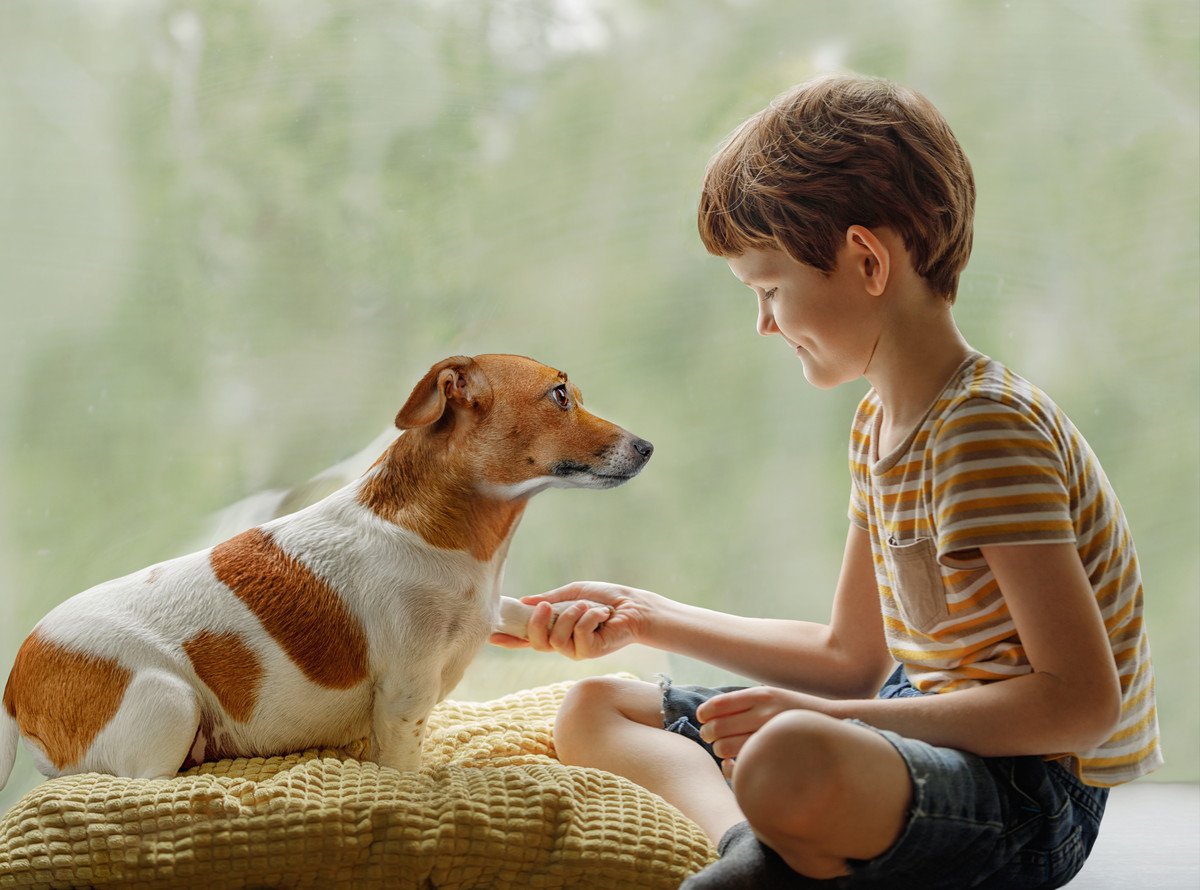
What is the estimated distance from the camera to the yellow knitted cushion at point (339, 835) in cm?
96

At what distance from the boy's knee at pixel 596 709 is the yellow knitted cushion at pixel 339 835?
8.8 inches

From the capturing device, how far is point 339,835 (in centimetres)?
97

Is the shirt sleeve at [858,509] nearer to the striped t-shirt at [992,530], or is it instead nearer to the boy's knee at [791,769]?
the striped t-shirt at [992,530]

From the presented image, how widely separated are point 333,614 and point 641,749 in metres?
0.36

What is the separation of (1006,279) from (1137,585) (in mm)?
751

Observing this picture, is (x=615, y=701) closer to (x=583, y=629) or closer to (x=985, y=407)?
(x=583, y=629)

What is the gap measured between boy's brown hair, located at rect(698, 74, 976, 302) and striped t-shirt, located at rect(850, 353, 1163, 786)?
0.14 meters

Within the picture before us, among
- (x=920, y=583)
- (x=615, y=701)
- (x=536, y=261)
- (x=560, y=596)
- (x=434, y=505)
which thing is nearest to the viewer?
(x=920, y=583)

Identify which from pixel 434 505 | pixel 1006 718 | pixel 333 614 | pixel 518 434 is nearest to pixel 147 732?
pixel 333 614

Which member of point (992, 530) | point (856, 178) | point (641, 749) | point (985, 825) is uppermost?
point (856, 178)

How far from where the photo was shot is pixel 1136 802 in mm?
1561

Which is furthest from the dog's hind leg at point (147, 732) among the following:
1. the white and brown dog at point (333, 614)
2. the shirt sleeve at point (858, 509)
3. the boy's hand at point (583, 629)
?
the shirt sleeve at point (858, 509)

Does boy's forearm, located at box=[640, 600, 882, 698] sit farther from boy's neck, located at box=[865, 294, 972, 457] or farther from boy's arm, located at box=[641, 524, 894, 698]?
boy's neck, located at box=[865, 294, 972, 457]

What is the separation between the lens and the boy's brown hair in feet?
3.61
